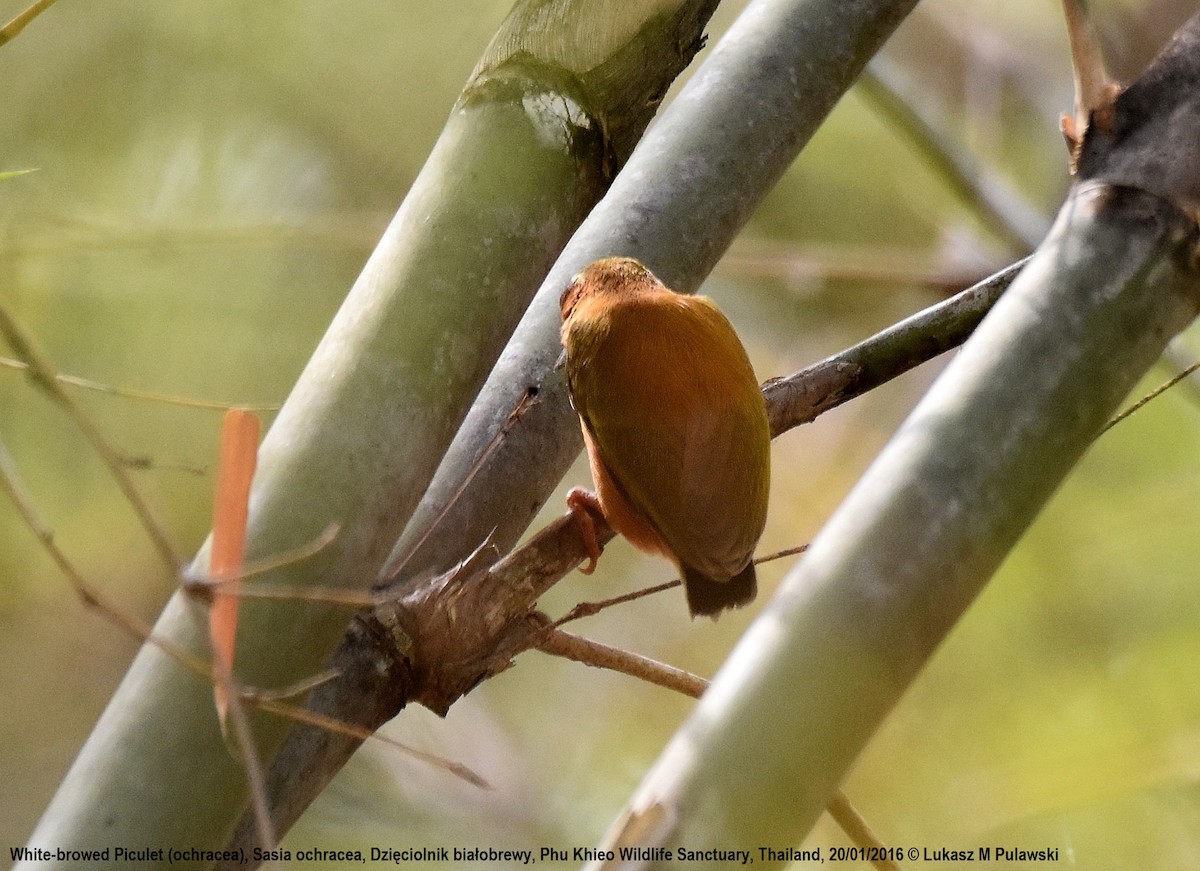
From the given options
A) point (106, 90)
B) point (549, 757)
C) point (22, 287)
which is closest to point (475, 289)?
point (22, 287)

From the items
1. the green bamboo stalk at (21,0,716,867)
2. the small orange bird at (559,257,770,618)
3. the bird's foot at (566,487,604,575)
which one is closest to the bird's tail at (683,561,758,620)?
the small orange bird at (559,257,770,618)

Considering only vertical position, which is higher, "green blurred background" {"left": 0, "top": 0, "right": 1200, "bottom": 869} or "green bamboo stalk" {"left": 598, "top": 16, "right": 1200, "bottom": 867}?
"green bamboo stalk" {"left": 598, "top": 16, "right": 1200, "bottom": 867}

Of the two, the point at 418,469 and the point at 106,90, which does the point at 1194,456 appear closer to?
the point at 418,469

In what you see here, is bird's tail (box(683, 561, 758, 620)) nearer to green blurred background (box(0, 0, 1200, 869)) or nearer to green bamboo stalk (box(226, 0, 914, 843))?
green bamboo stalk (box(226, 0, 914, 843))

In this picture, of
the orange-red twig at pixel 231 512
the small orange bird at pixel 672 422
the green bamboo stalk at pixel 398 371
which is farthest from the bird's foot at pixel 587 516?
the orange-red twig at pixel 231 512

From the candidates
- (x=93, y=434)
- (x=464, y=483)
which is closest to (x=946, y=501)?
(x=93, y=434)

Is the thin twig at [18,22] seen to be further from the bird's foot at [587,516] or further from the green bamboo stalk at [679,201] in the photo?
the bird's foot at [587,516]
